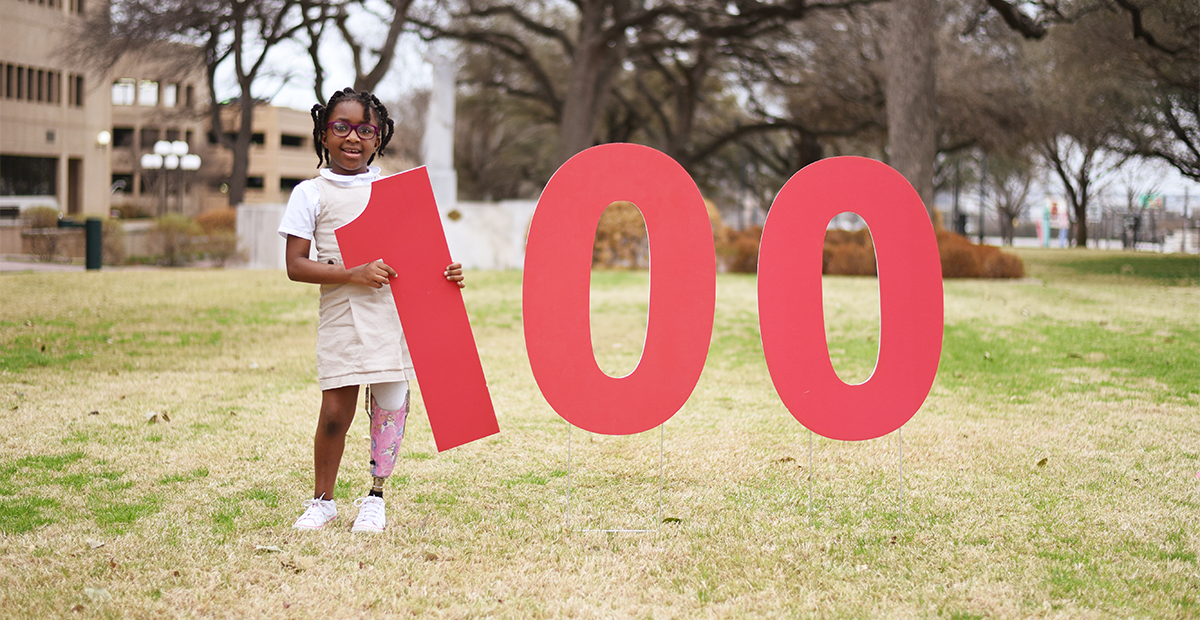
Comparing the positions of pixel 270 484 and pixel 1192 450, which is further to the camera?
pixel 1192 450

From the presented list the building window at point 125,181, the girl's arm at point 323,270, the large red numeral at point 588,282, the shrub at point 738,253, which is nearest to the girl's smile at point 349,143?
the girl's arm at point 323,270

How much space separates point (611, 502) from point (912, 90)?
15.0 m

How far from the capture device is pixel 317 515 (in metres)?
3.81

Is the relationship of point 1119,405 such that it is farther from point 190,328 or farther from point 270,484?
point 190,328

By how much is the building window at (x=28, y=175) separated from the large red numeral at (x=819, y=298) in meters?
43.3

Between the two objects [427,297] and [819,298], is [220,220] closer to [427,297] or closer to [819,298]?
[427,297]

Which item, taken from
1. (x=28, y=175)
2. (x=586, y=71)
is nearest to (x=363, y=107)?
(x=586, y=71)

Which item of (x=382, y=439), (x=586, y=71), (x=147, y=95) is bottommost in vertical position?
(x=382, y=439)

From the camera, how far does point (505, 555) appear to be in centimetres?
360

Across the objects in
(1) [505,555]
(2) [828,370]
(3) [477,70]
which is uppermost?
(3) [477,70]

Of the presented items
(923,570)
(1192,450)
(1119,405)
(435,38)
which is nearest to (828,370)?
(923,570)

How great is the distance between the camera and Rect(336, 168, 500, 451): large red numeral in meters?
3.83

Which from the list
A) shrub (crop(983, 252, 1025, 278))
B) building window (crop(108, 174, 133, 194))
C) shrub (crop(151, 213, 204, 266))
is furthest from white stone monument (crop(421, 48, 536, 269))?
building window (crop(108, 174, 133, 194))

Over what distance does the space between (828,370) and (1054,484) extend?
4.36 feet
